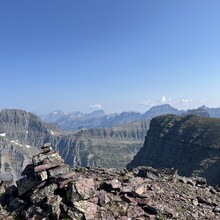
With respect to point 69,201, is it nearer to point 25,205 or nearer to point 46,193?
point 46,193

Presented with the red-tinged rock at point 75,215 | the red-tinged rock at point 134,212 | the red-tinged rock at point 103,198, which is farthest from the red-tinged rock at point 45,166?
the red-tinged rock at point 134,212

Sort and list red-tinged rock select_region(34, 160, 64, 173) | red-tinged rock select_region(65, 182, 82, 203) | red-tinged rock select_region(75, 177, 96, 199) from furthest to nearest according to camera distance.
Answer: red-tinged rock select_region(34, 160, 64, 173) < red-tinged rock select_region(75, 177, 96, 199) < red-tinged rock select_region(65, 182, 82, 203)

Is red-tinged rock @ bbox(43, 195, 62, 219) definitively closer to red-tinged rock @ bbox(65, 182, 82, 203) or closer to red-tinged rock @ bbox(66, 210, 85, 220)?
red-tinged rock @ bbox(65, 182, 82, 203)

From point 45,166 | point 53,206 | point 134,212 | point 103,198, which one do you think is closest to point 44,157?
point 45,166

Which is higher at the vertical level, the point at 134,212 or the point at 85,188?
the point at 85,188

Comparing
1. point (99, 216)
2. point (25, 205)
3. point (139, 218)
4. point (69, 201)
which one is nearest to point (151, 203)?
point (139, 218)

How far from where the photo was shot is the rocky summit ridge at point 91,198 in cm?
2386

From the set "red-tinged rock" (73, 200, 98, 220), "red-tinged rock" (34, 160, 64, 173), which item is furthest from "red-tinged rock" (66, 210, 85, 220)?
"red-tinged rock" (34, 160, 64, 173)

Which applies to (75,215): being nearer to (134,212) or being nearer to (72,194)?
(72,194)

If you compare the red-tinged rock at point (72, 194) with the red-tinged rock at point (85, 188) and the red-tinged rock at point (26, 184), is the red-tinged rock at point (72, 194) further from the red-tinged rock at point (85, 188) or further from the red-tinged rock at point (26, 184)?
the red-tinged rock at point (26, 184)

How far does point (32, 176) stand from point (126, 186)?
8.02 metres

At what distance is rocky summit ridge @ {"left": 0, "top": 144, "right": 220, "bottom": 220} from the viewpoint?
78.3 ft

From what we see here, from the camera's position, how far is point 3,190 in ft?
104

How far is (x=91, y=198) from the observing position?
25.0m
